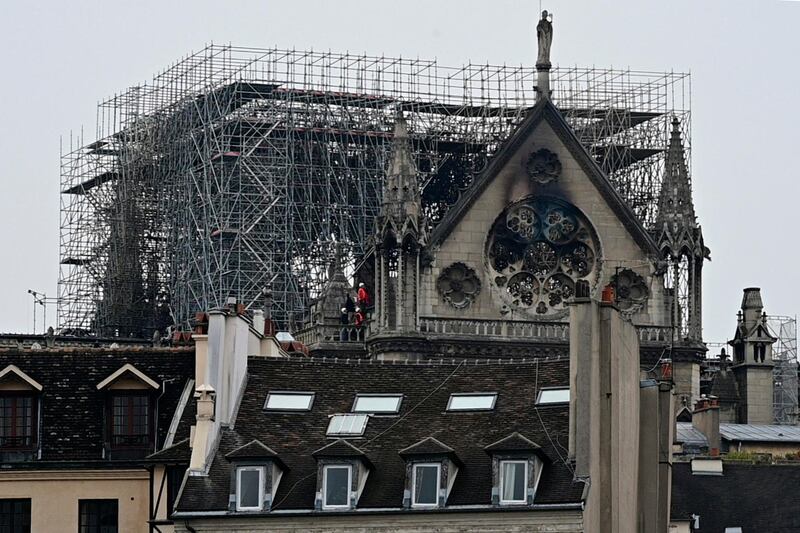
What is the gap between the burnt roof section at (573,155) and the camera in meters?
104

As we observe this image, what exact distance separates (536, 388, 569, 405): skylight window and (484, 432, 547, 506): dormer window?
2.99m

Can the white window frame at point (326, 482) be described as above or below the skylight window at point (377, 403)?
below

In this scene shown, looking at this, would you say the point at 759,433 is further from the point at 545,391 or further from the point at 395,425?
the point at 395,425

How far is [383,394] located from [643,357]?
1814 inches

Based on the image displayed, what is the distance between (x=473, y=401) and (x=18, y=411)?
10033 mm

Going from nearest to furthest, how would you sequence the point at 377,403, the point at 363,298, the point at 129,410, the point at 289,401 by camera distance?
the point at 289,401, the point at 377,403, the point at 129,410, the point at 363,298

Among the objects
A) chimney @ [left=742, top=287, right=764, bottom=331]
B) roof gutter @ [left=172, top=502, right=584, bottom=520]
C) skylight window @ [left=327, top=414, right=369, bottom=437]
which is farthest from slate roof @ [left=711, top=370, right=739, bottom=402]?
roof gutter @ [left=172, top=502, right=584, bottom=520]

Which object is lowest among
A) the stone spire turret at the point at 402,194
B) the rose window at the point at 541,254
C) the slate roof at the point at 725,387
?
the slate roof at the point at 725,387

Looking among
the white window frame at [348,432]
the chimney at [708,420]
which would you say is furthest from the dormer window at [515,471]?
the chimney at [708,420]

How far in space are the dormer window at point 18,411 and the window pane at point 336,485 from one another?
7.34 m

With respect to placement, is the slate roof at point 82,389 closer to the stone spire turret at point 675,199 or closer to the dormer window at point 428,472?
the dormer window at point 428,472

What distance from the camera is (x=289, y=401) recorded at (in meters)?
58.3

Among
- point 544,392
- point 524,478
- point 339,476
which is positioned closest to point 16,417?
point 339,476

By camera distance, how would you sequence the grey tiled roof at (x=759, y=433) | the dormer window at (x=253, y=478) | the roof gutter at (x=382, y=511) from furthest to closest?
the grey tiled roof at (x=759, y=433), the dormer window at (x=253, y=478), the roof gutter at (x=382, y=511)
